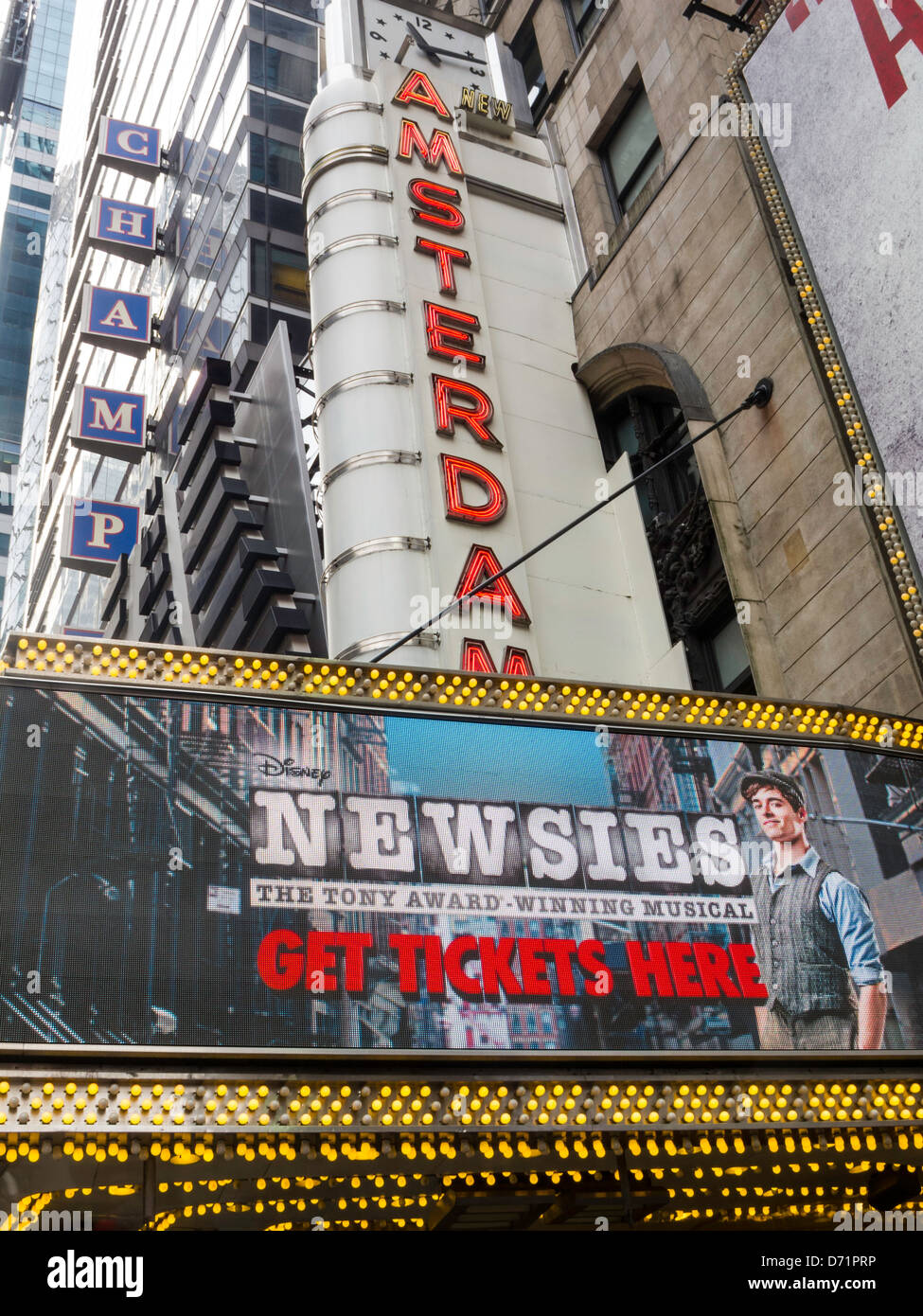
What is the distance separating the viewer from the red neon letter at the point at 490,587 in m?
17.0

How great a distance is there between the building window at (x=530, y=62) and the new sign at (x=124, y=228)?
18175 mm

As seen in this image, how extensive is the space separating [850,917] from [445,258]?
1446 cm

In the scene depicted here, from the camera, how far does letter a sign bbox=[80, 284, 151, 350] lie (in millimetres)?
36500

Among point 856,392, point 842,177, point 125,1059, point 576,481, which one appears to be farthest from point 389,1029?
point 576,481

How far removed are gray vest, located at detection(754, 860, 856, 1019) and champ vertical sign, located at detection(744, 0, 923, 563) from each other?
503 centimetres

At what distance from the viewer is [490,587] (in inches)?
671

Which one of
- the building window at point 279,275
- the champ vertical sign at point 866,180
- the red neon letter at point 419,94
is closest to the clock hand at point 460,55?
the red neon letter at point 419,94

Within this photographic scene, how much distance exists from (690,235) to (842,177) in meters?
4.11

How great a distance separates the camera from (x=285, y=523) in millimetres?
22750

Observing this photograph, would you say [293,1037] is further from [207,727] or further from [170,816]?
[207,727]
